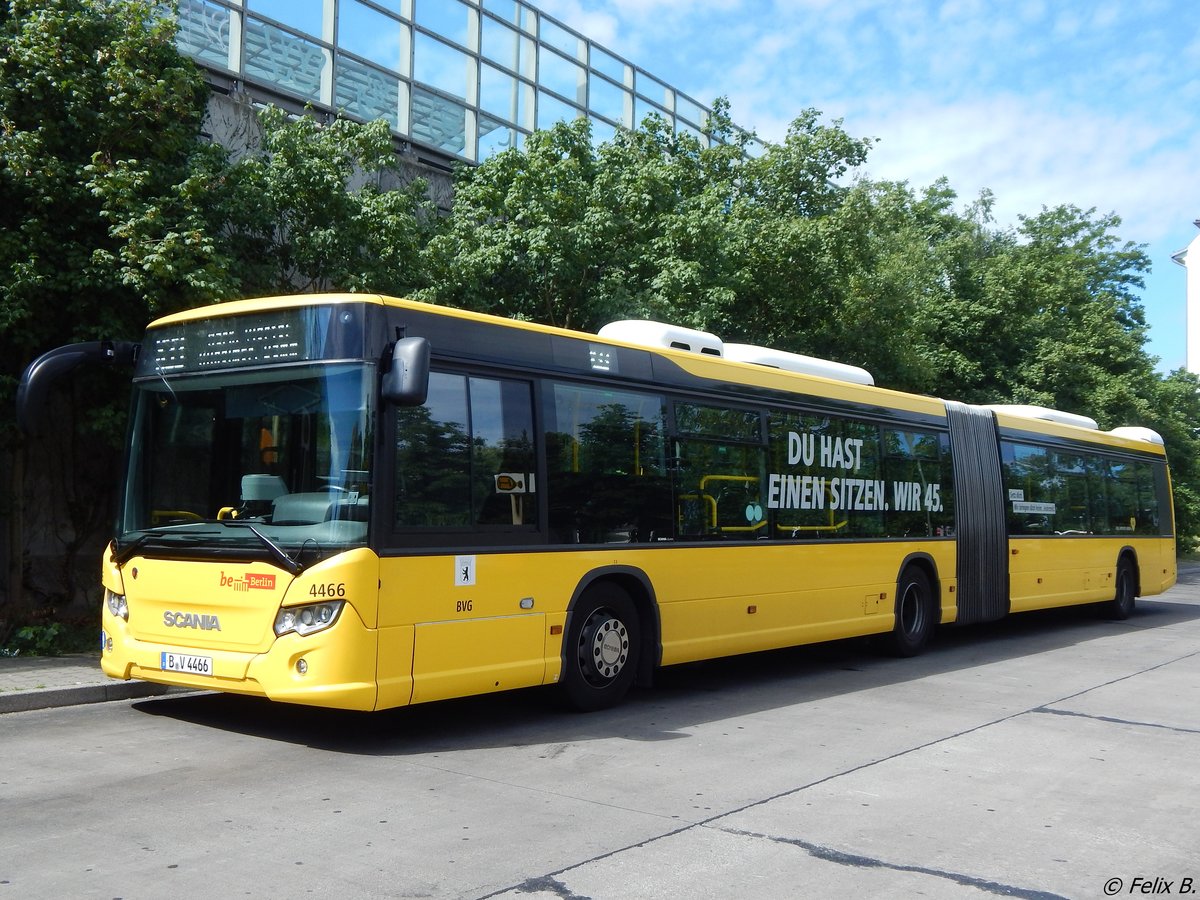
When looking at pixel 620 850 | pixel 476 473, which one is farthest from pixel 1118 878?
pixel 476 473

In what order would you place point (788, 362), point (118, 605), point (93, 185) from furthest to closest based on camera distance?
point (788, 362) → point (93, 185) → point (118, 605)

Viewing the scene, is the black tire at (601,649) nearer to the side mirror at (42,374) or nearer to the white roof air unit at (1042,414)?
the side mirror at (42,374)

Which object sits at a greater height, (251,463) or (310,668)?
(251,463)

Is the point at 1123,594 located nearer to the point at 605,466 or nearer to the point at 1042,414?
the point at 1042,414

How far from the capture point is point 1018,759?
7961 mm

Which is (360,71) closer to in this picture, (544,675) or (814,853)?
(544,675)

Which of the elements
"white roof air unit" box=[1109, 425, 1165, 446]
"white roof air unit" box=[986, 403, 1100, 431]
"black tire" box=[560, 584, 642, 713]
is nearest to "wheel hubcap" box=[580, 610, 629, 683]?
"black tire" box=[560, 584, 642, 713]

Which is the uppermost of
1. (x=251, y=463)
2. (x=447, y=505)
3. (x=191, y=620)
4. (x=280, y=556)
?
(x=251, y=463)

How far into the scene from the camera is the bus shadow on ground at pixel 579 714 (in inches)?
324

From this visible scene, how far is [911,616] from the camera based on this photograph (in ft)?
45.9

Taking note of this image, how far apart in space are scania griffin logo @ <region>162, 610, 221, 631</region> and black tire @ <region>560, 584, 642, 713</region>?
2546 millimetres

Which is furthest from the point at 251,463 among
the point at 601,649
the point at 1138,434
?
the point at 1138,434

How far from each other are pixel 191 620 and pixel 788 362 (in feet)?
22.6

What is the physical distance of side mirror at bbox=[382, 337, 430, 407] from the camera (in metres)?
7.21
